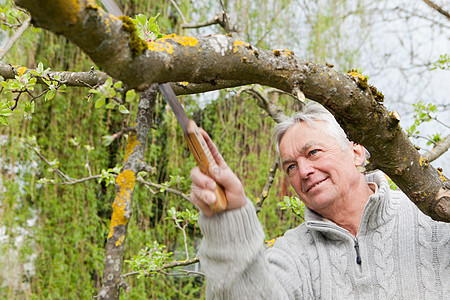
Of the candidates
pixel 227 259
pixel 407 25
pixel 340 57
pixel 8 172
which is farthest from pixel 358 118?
pixel 407 25

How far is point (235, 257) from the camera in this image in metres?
1.09

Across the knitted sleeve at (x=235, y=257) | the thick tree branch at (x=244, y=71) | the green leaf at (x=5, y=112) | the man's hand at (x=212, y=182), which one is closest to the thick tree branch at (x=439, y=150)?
the thick tree branch at (x=244, y=71)

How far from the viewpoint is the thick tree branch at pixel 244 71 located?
0.67 metres

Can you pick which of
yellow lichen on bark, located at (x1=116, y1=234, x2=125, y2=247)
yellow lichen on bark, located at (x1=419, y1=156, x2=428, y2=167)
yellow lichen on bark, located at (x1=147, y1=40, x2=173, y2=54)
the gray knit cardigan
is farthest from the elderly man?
yellow lichen on bark, located at (x1=147, y1=40, x2=173, y2=54)

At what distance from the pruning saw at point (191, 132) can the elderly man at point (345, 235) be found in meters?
0.49

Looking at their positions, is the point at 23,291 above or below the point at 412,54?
below

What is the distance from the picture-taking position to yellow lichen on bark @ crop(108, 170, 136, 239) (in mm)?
956

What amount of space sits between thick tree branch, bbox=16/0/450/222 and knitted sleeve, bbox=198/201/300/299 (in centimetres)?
32

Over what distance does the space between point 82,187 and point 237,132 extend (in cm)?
130

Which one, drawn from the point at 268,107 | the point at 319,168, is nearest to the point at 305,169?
the point at 319,168

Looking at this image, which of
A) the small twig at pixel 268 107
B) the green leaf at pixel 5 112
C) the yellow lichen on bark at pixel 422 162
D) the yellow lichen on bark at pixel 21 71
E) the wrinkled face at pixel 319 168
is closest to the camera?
the yellow lichen on bark at pixel 422 162

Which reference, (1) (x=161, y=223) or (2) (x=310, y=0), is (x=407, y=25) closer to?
(2) (x=310, y=0)

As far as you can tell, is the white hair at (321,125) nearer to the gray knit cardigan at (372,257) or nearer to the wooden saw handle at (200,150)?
the gray knit cardigan at (372,257)

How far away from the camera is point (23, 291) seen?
3.21 metres
